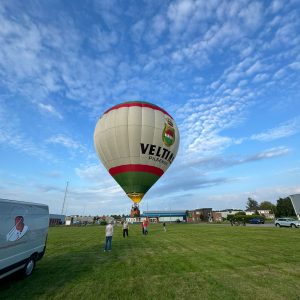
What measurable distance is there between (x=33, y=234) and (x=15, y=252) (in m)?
1.58

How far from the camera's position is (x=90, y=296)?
7.27 m

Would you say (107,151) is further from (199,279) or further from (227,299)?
(227,299)

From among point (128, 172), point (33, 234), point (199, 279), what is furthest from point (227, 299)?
point (128, 172)

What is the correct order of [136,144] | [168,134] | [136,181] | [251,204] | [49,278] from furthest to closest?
[251,204] < [168,134] < [136,181] < [136,144] < [49,278]

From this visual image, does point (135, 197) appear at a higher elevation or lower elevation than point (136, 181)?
lower

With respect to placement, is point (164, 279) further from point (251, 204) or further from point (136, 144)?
→ point (251, 204)

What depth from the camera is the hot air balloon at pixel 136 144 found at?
28359mm

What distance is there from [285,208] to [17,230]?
11347cm

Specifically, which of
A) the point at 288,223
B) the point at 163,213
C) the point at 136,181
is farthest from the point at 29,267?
the point at 163,213

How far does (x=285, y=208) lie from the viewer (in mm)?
103688

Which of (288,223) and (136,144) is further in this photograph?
(288,223)

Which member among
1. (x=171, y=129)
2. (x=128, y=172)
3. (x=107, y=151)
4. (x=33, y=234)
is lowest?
(x=33, y=234)

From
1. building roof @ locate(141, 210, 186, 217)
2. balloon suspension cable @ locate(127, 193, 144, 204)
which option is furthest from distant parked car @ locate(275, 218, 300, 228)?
building roof @ locate(141, 210, 186, 217)

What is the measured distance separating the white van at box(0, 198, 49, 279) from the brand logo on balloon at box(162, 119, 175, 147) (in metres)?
19.4
